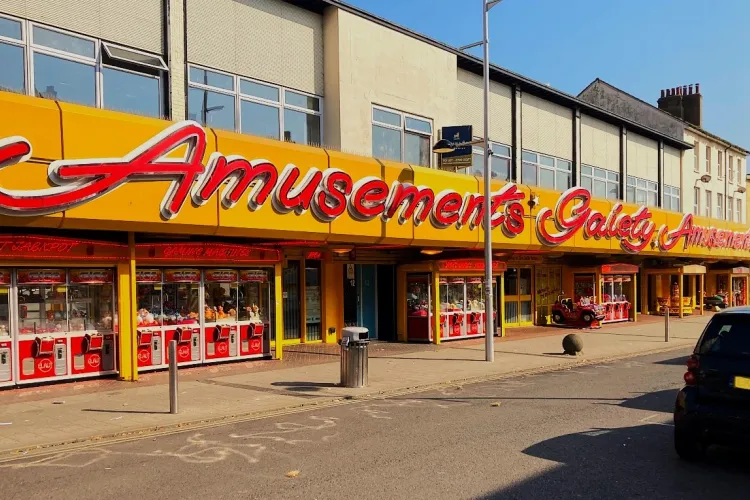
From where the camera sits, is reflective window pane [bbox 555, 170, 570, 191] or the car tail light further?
reflective window pane [bbox 555, 170, 570, 191]

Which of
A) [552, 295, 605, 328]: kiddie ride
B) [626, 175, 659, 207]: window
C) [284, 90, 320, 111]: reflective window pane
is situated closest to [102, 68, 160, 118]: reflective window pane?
[284, 90, 320, 111]: reflective window pane

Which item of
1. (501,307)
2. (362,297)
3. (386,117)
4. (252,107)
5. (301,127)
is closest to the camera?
(252,107)

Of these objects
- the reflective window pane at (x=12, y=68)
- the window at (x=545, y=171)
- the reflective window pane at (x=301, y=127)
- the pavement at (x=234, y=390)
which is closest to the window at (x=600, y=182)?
the window at (x=545, y=171)

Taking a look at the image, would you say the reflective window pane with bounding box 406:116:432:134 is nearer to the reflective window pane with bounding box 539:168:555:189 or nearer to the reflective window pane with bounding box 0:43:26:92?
the reflective window pane with bounding box 539:168:555:189

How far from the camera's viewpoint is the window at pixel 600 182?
3148 cm

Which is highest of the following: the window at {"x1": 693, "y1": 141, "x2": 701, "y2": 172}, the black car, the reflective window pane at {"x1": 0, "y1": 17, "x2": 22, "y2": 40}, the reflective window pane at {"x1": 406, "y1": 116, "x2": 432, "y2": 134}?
the window at {"x1": 693, "y1": 141, "x2": 701, "y2": 172}

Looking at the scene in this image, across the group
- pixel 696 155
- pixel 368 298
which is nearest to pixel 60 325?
pixel 368 298

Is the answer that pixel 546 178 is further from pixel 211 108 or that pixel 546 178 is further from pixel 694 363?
pixel 694 363

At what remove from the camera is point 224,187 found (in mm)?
14680

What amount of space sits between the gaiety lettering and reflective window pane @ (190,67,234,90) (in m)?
3.12

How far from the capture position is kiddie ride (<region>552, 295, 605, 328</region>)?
28500mm

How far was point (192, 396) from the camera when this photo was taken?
491 inches

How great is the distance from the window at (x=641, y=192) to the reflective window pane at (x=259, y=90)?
2192 cm

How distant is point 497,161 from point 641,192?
44.9 feet
